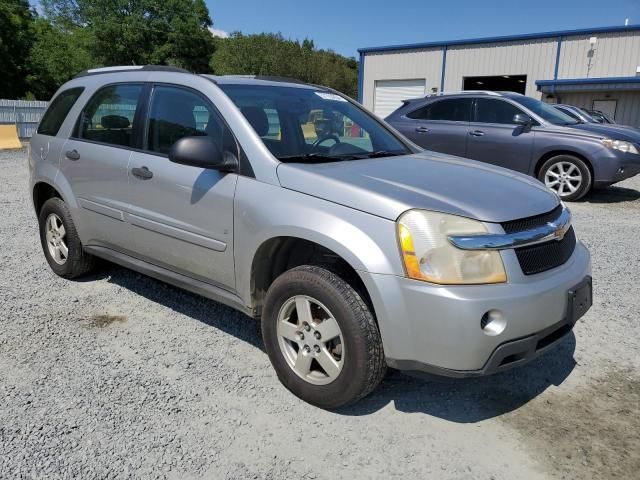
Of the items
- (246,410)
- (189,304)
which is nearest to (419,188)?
(246,410)

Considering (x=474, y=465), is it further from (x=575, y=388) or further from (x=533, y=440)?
(x=575, y=388)

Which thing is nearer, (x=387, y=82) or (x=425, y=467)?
(x=425, y=467)

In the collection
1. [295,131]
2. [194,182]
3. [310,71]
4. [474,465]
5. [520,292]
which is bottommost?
[474,465]

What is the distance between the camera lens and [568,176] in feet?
28.8

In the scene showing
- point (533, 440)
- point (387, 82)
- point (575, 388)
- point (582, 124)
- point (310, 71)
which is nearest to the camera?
point (533, 440)

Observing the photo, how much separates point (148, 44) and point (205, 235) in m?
64.2

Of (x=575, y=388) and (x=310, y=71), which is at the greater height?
(x=310, y=71)

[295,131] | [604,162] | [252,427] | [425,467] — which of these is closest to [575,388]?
[425,467]

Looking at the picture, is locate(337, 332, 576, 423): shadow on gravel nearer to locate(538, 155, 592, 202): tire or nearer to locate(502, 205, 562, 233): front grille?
locate(502, 205, 562, 233): front grille

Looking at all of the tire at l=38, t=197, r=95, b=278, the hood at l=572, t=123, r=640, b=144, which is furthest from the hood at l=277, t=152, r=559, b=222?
the hood at l=572, t=123, r=640, b=144

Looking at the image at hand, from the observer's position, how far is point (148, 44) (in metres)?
60.6

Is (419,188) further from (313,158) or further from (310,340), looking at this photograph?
(310,340)

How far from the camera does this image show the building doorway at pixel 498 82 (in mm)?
25873

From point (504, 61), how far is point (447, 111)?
17647mm
